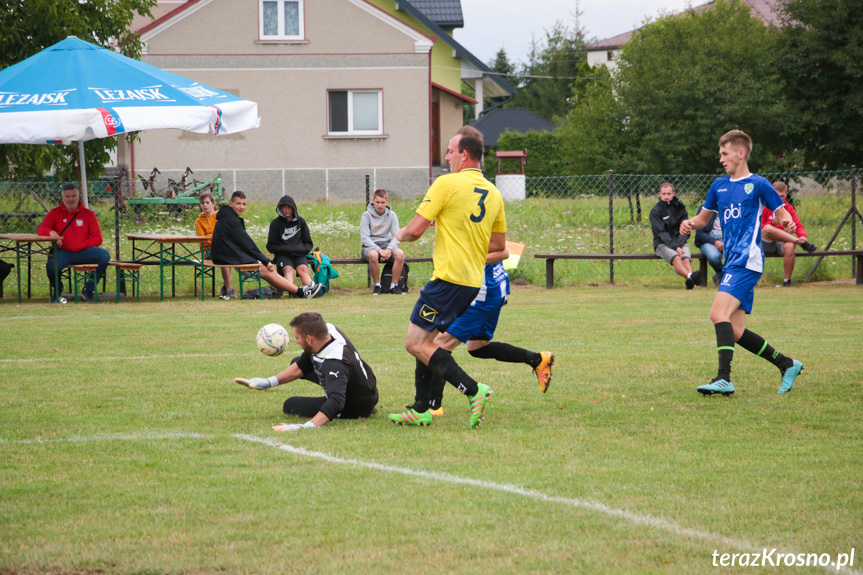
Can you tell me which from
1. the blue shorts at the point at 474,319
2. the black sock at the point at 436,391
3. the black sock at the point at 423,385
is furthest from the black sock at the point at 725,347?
the black sock at the point at 423,385

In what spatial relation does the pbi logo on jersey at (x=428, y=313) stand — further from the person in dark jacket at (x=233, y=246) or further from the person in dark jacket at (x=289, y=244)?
the person in dark jacket at (x=289, y=244)

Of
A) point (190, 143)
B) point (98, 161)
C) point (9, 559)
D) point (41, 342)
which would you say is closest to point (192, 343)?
point (41, 342)

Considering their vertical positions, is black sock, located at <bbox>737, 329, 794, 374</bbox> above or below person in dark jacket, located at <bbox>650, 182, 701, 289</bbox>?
below

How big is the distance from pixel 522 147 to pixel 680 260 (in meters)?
32.7

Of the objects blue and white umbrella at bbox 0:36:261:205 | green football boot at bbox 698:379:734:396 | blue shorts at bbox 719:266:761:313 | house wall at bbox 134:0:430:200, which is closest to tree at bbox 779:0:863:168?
house wall at bbox 134:0:430:200

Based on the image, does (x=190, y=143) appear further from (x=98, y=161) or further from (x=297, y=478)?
(x=297, y=478)

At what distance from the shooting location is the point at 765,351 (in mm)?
7082

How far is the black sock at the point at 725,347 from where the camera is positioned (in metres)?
6.88

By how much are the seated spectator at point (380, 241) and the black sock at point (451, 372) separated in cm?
937

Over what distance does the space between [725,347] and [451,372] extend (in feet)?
7.92

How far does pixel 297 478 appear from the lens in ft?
15.1

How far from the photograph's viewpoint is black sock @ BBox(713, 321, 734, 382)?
6879 mm

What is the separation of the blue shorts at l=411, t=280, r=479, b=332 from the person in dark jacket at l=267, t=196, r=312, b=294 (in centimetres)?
902

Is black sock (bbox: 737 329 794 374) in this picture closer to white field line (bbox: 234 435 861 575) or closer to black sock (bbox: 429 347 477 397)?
black sock (bbox: 429 347 477 397)
